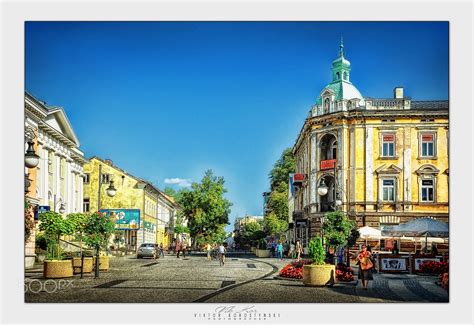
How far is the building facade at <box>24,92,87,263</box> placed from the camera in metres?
21.8

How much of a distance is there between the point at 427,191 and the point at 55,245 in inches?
527

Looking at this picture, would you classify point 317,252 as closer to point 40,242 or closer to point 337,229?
point 337,229

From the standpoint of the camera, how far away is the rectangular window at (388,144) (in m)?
28.3

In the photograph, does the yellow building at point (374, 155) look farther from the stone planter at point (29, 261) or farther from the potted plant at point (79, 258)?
the stone planter at point (29, 261)

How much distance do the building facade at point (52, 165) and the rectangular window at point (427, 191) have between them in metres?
11.8

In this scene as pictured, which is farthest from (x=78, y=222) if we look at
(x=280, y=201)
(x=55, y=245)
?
(x=280, y=201)

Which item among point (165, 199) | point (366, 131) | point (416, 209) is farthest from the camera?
point (165, 199)

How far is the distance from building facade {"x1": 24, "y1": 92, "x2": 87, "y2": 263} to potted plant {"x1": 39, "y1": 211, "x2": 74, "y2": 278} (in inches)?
38.9

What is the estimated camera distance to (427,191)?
84.3 feet

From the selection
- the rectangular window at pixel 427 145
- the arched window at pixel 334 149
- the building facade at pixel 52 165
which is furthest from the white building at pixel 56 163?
the arched window at pixel 334 149
